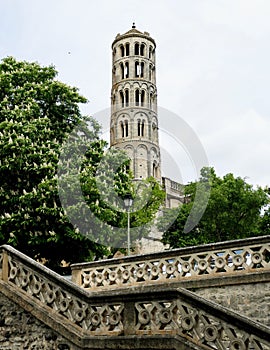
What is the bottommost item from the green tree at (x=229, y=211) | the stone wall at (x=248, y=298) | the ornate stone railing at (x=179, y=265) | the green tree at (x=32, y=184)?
the stone wall at (x=248, y=298)

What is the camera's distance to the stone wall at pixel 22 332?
8641 mm

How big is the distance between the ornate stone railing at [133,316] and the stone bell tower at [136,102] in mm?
56079

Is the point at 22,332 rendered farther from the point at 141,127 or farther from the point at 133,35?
the point at 133,35

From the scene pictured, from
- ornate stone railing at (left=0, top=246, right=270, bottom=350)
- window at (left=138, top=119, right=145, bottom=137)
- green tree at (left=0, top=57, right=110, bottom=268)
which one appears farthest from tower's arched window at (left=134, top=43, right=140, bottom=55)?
ornate stone railing at (left=0, top=246, right=270, bottom=350)

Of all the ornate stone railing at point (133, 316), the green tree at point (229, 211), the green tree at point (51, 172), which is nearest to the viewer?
the ornate stone railing at point (133, 316)

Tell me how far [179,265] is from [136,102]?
59.0m

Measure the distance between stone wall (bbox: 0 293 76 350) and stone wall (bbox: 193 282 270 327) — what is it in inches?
162

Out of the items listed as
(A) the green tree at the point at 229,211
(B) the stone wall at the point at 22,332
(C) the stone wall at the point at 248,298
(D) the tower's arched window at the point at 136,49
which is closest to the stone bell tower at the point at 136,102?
(D) the tower's arched window at the point at 136,49

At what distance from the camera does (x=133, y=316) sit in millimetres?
7660

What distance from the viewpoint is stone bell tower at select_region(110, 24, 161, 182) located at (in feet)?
223

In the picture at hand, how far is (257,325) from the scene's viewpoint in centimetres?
623

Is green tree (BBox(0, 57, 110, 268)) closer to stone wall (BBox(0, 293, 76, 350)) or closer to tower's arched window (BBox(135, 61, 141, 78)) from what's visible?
stone wall (BBox(0, 293, 76, 350))

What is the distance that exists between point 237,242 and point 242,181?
29095 mm

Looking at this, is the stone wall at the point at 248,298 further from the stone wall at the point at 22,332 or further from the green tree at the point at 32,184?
the green tree at the point at 32,184
